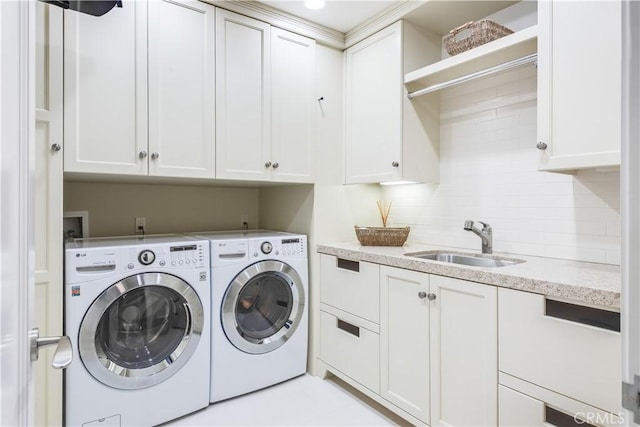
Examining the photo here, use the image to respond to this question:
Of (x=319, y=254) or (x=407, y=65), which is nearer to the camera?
(x=407, y=65)

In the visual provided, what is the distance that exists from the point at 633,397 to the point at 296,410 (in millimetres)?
1965

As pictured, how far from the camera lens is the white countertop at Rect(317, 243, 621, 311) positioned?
4.15ft

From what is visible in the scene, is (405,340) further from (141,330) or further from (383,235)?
(141,330)

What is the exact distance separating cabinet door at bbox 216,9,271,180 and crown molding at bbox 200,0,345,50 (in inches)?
1.5

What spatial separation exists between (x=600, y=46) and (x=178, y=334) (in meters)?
2.41

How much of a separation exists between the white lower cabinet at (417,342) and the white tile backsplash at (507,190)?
2.27ft

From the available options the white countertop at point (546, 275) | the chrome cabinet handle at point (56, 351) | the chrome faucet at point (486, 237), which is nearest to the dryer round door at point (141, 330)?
the white countertop at point (546, 275)

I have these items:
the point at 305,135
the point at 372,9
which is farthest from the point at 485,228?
the point at 372,9

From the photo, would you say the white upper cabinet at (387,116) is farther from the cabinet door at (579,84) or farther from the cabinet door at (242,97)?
the cabinet door at (579,84)

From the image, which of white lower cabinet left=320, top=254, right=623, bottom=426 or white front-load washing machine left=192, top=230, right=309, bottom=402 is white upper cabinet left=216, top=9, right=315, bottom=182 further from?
white lower cabinet left=320, top=254, right=623, bottom=426

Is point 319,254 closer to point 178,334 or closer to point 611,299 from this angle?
point 178,334

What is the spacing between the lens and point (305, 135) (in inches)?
101

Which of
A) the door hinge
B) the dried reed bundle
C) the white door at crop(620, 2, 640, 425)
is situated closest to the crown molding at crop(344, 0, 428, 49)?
the dried reed bundle

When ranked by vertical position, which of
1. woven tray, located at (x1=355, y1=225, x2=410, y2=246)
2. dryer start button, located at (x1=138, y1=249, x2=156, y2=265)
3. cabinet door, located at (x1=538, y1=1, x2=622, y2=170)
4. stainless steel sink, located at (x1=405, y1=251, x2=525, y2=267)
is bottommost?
stainless steel sink, located at (x1=405, y1=251, x2=525, y2=267)
